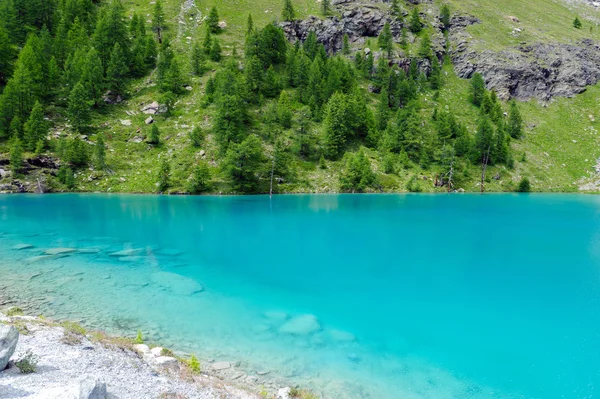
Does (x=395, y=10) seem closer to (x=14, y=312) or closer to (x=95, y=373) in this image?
(x=14, y=312)

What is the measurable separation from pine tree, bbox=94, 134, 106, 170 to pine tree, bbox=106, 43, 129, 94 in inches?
992

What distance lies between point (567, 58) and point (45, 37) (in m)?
169

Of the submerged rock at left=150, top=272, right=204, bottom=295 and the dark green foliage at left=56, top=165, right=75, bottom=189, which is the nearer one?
the submerged rock at left=150, top=272, right=204, bottom=295

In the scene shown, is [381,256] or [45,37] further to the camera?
[45,37]

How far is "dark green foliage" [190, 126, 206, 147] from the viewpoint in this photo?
261 feet

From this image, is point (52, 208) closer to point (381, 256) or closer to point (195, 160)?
point (195, 160)

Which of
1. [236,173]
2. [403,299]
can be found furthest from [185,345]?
[236,173]

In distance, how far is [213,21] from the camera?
12238cm

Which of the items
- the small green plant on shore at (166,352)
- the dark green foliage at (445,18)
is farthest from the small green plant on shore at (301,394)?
the dark green foliage at (445,18)

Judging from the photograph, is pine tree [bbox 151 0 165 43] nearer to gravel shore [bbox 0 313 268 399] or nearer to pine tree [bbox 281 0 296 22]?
pine tree [bbox 281 0 296 22]

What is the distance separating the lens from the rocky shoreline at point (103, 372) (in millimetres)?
8141

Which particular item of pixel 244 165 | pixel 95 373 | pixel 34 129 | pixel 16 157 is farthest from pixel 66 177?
pixel 95 373

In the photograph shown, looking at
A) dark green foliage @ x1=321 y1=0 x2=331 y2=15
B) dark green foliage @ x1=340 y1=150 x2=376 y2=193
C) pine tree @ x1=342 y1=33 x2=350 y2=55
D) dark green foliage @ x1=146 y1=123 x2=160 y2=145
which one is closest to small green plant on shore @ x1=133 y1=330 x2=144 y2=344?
dark green foliage @ x1=340 y1=150 x2=376 y2=193

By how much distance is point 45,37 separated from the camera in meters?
94.6
